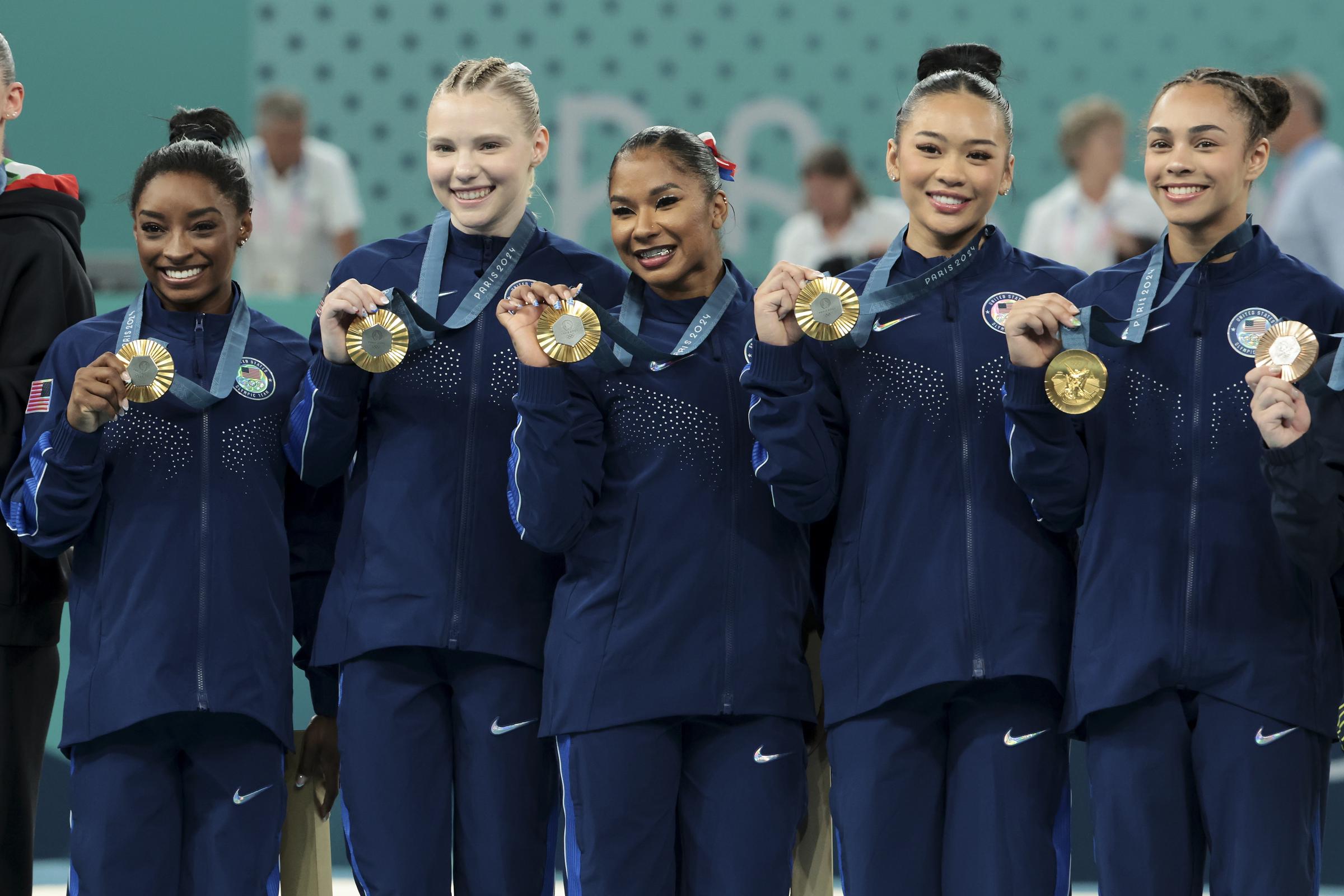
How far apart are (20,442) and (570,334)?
135 centimetres

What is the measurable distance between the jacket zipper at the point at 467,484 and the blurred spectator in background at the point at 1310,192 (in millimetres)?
5030

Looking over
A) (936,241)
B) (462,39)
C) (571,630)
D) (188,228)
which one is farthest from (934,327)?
(462,39)

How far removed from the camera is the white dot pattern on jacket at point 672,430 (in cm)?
343

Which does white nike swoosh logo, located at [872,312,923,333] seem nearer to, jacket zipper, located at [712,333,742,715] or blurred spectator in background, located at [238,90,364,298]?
jacket zipper, located at [712,333,742,715]

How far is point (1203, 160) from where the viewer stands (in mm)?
3322

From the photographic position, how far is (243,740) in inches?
138

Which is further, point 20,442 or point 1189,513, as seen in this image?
point 20,442

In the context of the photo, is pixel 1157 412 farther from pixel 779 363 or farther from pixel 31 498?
pixel 31 498

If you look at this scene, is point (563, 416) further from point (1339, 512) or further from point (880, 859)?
point (1339, 512)

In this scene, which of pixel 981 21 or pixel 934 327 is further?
pixel 981 21

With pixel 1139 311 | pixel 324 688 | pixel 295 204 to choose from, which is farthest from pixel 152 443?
pixel 295 204

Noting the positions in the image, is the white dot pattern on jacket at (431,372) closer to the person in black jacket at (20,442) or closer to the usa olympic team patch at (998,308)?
the person in black jacket at (20,442)

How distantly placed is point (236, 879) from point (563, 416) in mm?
1195

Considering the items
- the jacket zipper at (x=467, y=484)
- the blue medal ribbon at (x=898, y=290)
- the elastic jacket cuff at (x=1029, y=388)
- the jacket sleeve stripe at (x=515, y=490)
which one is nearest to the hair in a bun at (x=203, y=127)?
the jacket zipper at (x=467, y=484)
